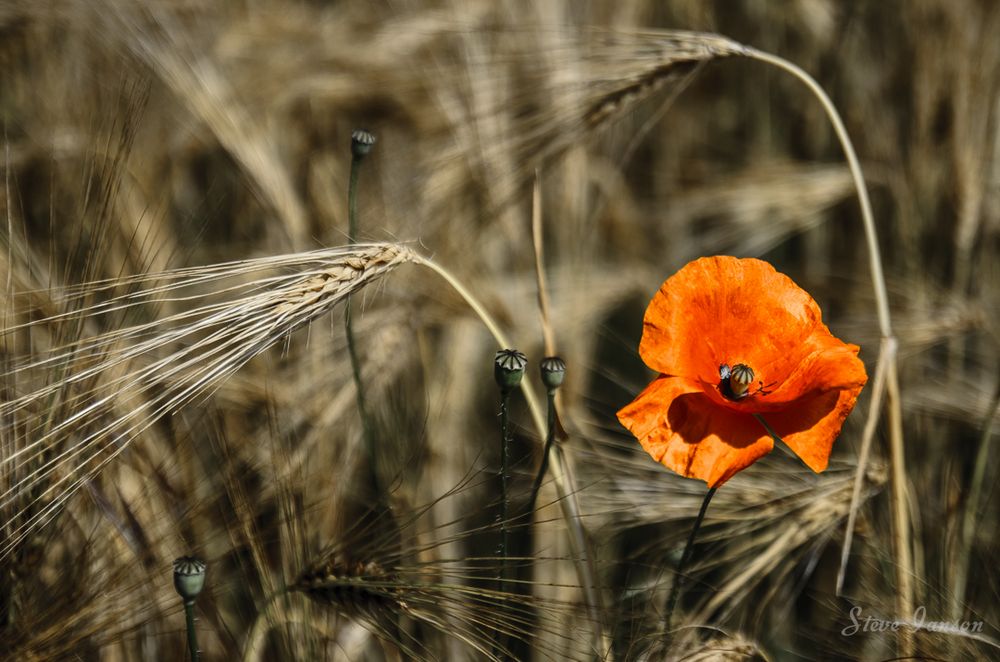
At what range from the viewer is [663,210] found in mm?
2254

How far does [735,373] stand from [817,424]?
8 centimetres

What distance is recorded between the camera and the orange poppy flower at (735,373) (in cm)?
85

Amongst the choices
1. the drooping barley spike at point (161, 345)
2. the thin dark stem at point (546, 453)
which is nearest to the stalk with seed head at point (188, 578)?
the drooping barley spike at point (161, 345)

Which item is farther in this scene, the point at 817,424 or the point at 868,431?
the point at 868,431

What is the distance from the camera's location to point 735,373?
885 mm

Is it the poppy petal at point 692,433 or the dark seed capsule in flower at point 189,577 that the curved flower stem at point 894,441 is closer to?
the poppy petal at point 692,433

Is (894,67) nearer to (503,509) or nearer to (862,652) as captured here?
(862,652)

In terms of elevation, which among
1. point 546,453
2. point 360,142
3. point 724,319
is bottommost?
point 546,453

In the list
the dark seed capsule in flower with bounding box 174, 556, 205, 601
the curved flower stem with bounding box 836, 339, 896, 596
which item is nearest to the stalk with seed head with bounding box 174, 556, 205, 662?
the dark seed capsule in flower with bounding box 174, 556, 205, 601

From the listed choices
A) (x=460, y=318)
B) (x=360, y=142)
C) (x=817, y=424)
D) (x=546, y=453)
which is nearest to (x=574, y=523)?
(x=546, y=453)

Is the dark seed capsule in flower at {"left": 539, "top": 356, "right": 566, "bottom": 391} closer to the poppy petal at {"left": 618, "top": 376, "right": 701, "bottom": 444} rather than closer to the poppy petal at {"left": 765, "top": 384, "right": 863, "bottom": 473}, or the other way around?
the poppy petal at {"left": 618, "top": 376, "right": 701, "bottom": 444}

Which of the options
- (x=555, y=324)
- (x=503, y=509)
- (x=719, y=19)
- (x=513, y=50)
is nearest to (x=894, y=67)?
(x=719, y=19)

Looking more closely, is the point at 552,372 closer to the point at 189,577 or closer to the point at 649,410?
the point at 649,410

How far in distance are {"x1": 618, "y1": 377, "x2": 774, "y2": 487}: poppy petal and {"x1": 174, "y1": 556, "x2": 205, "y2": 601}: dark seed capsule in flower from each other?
1.33ft
